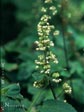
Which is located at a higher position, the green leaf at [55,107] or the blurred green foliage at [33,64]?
the green leaf at [55,107]

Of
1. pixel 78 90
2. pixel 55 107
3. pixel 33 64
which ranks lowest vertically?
pixel 78 90

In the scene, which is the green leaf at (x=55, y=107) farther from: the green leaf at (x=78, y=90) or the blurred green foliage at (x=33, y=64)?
the green leaf at (x=78, y=90)

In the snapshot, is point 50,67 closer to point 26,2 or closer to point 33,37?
point 33,37

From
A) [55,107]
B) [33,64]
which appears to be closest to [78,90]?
[33,64]

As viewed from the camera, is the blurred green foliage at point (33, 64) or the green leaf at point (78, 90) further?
the green leaf at point (78, 90)

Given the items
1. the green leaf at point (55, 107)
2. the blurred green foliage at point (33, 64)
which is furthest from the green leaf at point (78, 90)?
the green leaf at point (55, 107)

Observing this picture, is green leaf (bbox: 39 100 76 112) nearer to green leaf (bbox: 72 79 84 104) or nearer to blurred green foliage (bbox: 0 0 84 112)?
blurred green foliage (bbox: 0 0 84 112)

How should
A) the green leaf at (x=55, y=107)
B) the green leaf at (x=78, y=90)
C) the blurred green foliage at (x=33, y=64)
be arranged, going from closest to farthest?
Answer: the green leaf at (x=55, y=107) → the blurred green foliage at (x=33, y=64) → the green leaf at (x=78, y=90)

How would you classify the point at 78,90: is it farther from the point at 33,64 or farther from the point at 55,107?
the point at 55,107

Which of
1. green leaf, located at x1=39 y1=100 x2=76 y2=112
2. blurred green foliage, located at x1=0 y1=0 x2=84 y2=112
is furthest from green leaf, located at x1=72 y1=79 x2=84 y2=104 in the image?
green leaf, located at x1=39 y1=100 x2=76 y2=112

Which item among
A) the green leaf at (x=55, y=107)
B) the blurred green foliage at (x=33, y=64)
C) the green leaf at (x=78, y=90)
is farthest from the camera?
the green leaf at (x=78, y=90)
